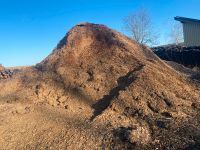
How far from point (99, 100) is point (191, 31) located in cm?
1908

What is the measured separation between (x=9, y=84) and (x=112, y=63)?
7.78 ft

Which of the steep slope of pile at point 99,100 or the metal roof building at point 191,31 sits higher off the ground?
the metal roof building at point 191,31

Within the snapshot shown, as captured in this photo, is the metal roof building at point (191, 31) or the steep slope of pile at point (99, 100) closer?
the steep slope of pile at point (99, 100)

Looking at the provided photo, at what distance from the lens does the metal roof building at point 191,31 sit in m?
23.6

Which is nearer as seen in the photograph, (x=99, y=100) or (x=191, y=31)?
(x=99, y=100)

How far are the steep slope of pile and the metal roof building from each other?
1629 cm

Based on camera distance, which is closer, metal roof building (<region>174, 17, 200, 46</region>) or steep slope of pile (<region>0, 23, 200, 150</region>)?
steep slope of pile (<region>0, 23, 200, 150</region>)

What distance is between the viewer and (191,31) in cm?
2397

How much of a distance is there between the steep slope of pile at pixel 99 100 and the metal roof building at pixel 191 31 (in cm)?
1629

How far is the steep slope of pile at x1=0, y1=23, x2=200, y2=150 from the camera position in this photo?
4.98 metres

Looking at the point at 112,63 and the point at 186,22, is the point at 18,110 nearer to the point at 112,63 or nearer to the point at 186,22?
the point at 112,63

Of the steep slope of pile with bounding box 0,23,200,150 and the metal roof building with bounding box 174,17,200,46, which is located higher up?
the metal roof building with bounding box 174,17,200,46

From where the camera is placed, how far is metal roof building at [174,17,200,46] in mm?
23562

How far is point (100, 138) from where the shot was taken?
5039 mm
